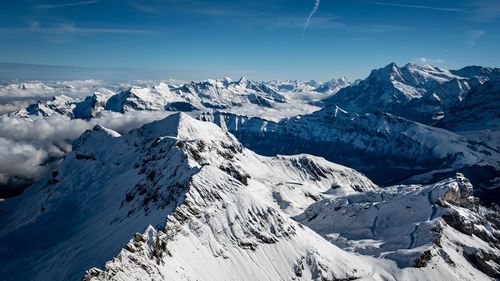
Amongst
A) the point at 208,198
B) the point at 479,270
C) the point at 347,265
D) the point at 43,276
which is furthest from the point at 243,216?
the point at 479,270

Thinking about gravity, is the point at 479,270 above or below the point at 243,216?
below

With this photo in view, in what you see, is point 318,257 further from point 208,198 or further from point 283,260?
point 208,198

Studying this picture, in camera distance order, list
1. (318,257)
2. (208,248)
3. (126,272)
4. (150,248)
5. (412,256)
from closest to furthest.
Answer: (126,272)
(150,248)
(208,248)
(318,257)
(412,256)

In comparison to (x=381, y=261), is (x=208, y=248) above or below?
above

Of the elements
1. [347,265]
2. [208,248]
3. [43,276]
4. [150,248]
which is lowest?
[43,276]

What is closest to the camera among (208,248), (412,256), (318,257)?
(208,248)

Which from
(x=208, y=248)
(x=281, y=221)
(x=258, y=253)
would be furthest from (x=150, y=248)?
(x=281, y=221)

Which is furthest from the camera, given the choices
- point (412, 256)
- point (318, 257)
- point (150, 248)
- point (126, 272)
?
point (412, 256)

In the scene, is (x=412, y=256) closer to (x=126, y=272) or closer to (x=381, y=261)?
(x=381, y=261)

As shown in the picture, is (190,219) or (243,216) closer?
(190,219)
